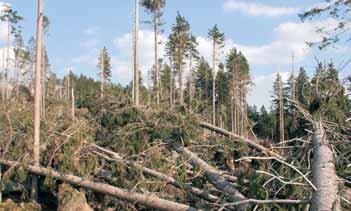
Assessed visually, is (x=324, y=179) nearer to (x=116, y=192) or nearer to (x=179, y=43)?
(x=116, y=192)

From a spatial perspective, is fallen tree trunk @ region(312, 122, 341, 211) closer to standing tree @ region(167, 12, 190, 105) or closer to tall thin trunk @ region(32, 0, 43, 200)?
tall thin trunk @ region(32, 0, 43, 200)

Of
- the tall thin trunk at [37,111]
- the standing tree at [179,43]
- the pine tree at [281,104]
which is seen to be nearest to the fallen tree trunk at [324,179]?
the pine tree at [281,104]

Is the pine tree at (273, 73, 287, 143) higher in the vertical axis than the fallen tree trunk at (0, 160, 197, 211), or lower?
higher

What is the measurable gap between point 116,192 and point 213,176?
1607 mm

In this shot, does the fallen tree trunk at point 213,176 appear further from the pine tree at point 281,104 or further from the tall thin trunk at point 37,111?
the tall thin trunk at point 37,111

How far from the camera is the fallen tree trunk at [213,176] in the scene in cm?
659

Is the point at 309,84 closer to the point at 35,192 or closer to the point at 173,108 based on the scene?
the point at 173,108

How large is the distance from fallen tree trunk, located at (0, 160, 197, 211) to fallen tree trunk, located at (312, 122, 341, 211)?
2.40 metres

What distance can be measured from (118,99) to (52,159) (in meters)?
1.78

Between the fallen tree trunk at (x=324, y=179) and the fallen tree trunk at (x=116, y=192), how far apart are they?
94.6 inches

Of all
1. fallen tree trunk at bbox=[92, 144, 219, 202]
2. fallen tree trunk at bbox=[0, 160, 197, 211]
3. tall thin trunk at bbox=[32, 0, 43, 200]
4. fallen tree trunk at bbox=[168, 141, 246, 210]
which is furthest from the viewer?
tall thin trunk at bbox=[32, 0, 43, 200]

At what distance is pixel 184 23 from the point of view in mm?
35656

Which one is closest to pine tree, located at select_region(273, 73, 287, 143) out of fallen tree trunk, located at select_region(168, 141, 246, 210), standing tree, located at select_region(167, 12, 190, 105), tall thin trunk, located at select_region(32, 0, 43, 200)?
fallen tree trunk, located at select_region(168, 141, 246, 210)

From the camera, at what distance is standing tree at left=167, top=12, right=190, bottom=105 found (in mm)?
35469
